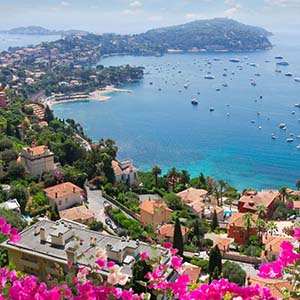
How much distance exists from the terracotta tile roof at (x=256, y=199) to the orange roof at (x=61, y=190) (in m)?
8.90

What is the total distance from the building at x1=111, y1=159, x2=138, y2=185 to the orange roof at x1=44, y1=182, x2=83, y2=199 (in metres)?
5.88

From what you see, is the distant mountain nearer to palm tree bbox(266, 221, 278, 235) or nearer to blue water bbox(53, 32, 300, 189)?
blue water bbox(53, 32, 300, 189)

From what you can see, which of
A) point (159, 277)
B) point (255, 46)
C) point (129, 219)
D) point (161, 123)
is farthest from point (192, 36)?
point (159, 277)

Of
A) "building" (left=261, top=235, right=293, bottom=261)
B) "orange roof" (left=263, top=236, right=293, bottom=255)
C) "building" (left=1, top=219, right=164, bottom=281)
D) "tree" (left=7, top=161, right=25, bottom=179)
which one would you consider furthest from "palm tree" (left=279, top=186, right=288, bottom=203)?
"building" (left=1, top=219, right=164, bottom=281)

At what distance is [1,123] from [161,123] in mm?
23528

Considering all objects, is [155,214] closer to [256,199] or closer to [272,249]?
[272,249]

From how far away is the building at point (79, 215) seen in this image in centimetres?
1855

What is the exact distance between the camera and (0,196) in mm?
18281

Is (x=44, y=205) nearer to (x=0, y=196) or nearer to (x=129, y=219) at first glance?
(x=0, y=196)

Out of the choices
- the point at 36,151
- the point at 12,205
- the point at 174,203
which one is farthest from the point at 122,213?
the point at 36,151

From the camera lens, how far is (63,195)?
20641mm

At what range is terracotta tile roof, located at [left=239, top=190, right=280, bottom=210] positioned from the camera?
79.0 ft

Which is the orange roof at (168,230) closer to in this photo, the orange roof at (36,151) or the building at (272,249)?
the building at (272,249)

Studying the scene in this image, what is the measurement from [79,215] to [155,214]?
3.77m
